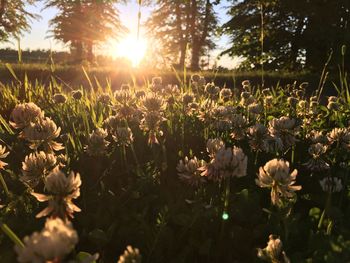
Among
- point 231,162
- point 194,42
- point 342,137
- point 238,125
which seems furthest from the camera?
point 194,42

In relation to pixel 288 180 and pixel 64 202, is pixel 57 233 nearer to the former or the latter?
pixel 64 202

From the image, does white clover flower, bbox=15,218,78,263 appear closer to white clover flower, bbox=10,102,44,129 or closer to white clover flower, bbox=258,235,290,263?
white clover flower, bbox=258,235,290,263

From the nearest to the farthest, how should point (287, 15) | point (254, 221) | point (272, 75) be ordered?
point (254, 221) < point (272, 75) < point (287, 15)

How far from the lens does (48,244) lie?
90cm

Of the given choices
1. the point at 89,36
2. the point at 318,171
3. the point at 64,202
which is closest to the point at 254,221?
the point at 318,171

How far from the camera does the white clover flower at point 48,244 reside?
0.90 m

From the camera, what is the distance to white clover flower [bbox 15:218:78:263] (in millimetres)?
901

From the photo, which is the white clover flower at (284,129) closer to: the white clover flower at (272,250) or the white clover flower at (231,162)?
the white clover flower at (231,162)

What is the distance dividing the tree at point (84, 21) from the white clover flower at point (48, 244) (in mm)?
43472

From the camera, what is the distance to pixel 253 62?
2330 centimetres

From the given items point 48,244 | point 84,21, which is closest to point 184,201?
point 48,244

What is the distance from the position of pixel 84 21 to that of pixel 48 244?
44.3m

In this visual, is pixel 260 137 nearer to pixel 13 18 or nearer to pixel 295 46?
pixel 295 46

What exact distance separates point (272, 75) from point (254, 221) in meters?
13.8
